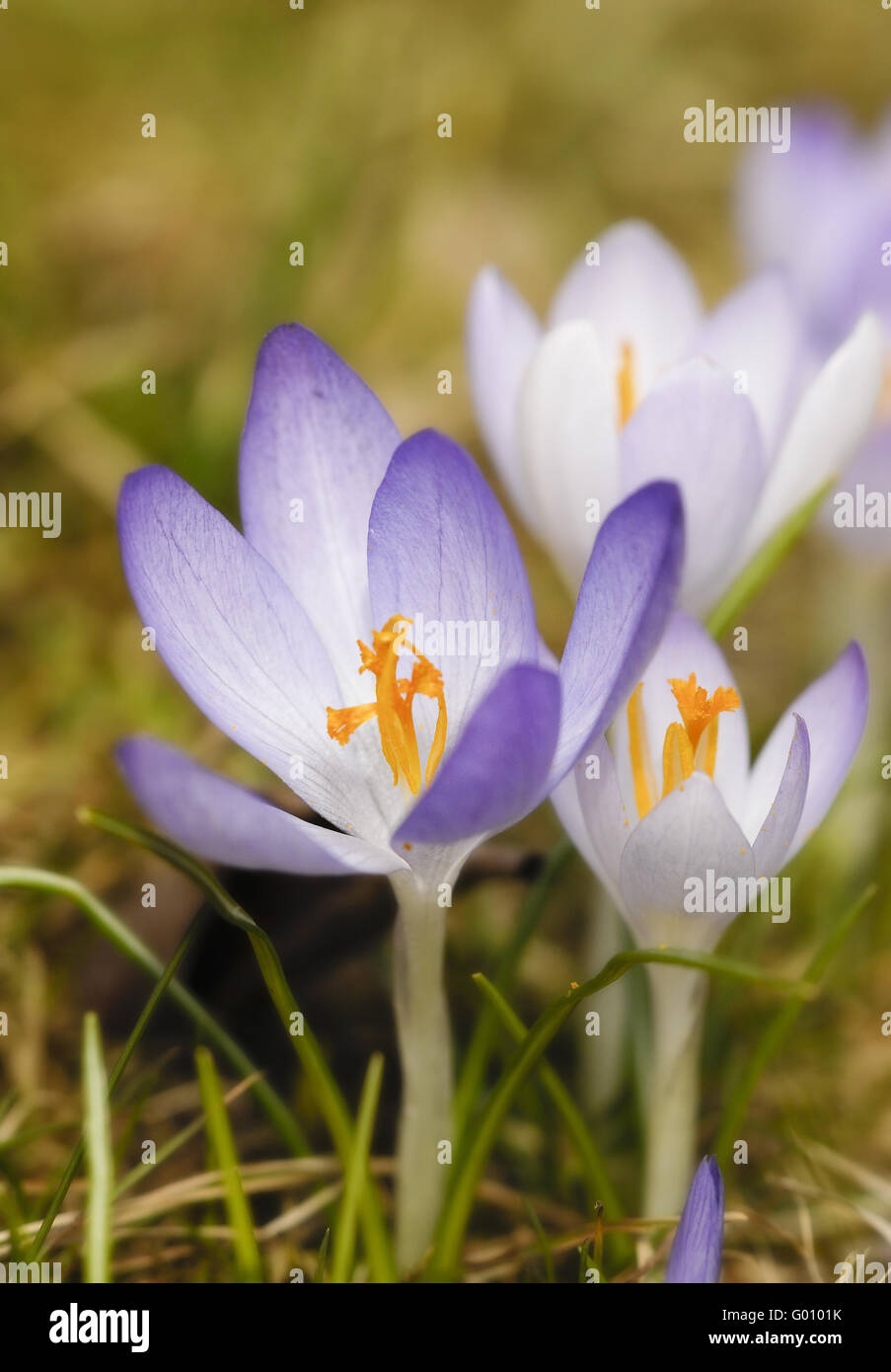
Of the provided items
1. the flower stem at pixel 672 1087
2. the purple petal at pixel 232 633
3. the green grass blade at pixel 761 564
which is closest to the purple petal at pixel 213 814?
the purple petal at pixel 232 633

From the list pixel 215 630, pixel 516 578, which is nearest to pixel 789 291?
pixel 516 578

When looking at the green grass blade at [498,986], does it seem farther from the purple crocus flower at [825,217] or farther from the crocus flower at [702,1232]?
the purple crocus flower at [825,217]

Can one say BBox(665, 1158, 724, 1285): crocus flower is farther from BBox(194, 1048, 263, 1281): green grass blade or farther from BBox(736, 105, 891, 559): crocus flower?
BBox(736, 105, 891, 559): crocus flower

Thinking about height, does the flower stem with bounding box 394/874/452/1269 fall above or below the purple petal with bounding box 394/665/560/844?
below

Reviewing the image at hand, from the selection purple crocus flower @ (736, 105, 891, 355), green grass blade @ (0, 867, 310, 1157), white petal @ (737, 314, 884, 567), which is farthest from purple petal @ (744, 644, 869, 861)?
purple crocus flower @ (736, 105, 891, 355)

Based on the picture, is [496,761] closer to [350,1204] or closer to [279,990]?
[279,990]

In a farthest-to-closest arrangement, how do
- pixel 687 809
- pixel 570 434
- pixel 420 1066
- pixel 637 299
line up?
pixel 637 299 < pixel 570 434 < pixel 420 1066 < pixel 687 809

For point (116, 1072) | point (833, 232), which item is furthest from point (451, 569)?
point (833, 232)
